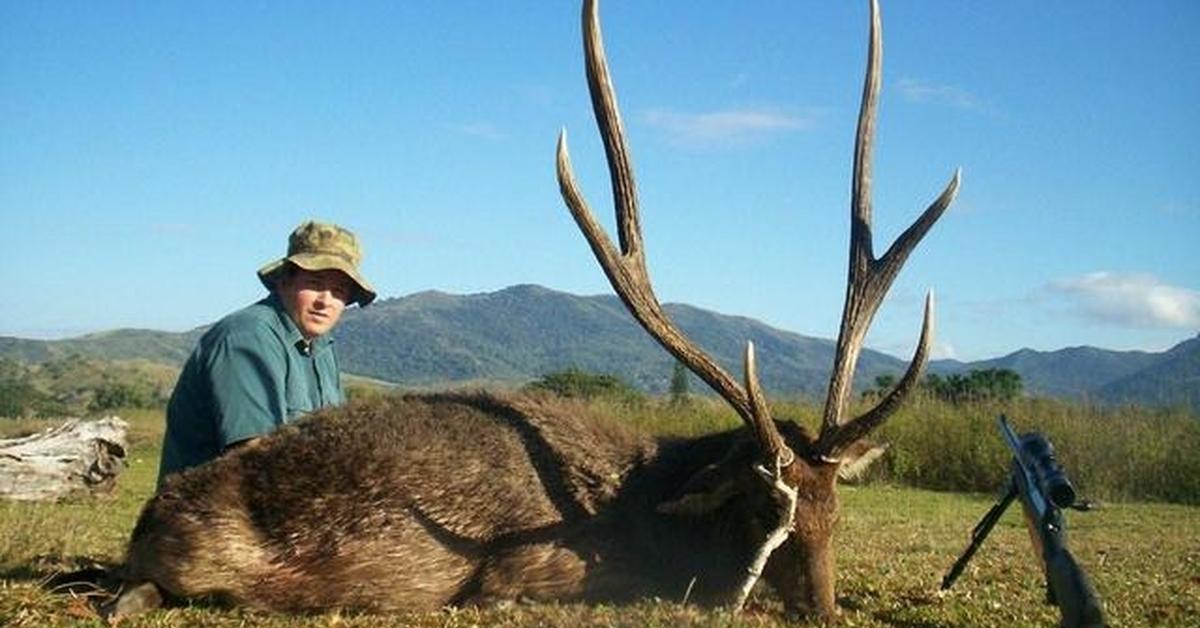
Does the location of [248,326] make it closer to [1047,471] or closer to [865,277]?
[865,277]

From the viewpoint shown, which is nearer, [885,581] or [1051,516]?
[1051,516]

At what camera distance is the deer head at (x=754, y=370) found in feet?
22.9

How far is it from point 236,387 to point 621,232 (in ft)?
9.07

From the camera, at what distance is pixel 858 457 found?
7.68 metres

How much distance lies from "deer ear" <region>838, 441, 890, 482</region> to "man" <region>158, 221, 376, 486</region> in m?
3.79

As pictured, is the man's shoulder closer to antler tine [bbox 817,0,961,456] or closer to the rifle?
antler tine [bbox 817,0,961,456]

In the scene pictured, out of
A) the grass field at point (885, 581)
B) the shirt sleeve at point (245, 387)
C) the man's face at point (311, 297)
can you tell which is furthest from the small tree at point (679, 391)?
the shirt sleeve at point (245, 387)

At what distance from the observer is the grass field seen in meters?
6.73

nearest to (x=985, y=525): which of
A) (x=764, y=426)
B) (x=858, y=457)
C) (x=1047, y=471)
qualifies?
(x=858, y=457)

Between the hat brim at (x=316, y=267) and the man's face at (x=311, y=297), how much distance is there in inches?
3.1

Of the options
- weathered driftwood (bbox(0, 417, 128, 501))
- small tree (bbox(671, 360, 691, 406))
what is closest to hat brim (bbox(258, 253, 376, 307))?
weathered driftwood (bbox(0, 417, 128, 501))

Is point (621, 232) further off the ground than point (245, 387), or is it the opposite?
point (621, 232)

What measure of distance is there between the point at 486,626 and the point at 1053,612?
3.68 metres

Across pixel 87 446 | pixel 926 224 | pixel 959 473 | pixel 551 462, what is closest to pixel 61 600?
pixel 551 462
